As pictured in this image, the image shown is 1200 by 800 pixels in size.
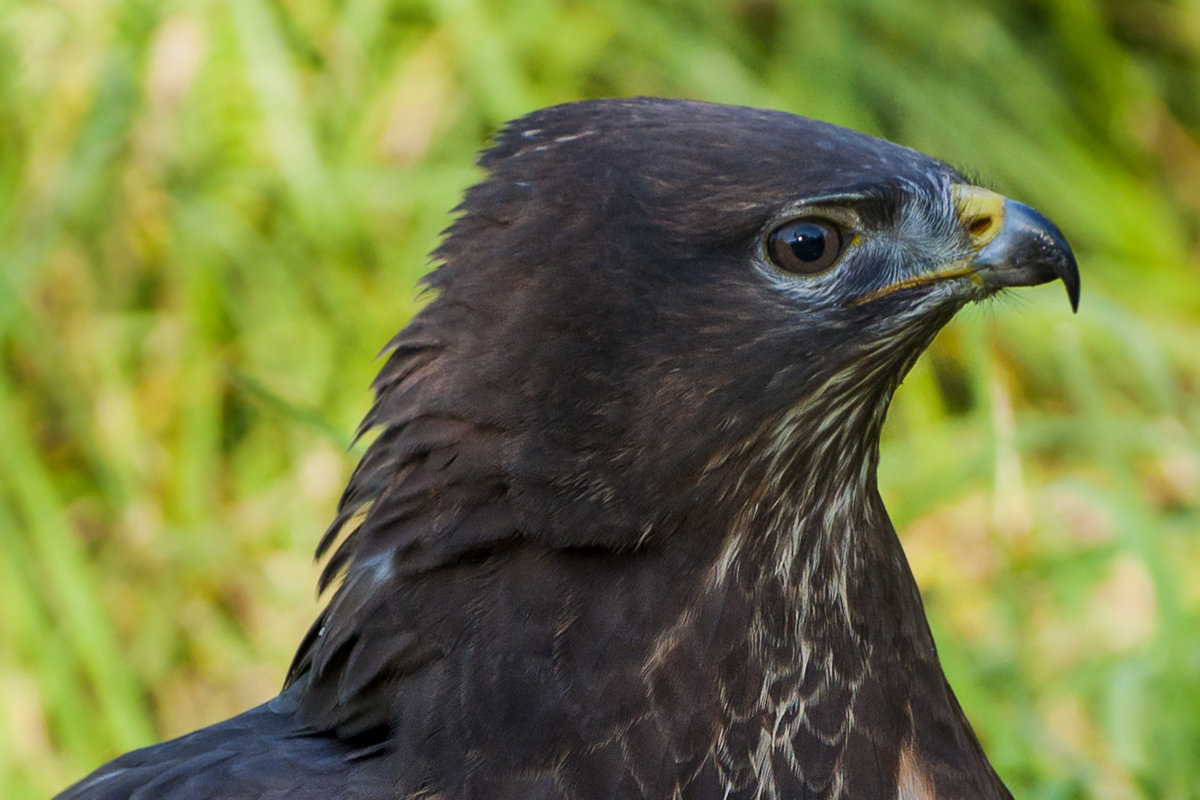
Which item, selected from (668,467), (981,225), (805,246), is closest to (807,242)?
A: (805,246)

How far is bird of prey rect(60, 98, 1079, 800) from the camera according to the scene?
6.48 ft

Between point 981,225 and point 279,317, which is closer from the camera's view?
point 981,225

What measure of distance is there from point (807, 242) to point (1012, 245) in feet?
0.81

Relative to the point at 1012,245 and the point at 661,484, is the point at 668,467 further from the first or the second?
the point at 1012,245

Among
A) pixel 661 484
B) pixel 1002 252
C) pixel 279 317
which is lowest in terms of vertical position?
pixel 661 484

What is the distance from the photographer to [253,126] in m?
4.58

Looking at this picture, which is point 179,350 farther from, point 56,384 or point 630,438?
point 630,438

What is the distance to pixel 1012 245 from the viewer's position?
2014 mm

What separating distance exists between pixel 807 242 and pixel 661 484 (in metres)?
0.34

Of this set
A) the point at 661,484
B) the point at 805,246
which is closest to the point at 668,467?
the point at 661,484

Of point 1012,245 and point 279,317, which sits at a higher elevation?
point 279,317

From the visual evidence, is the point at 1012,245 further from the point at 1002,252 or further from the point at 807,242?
the point at 807,242

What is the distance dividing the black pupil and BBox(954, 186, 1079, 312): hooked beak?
0.59ft

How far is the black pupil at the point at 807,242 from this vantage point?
201 cm
